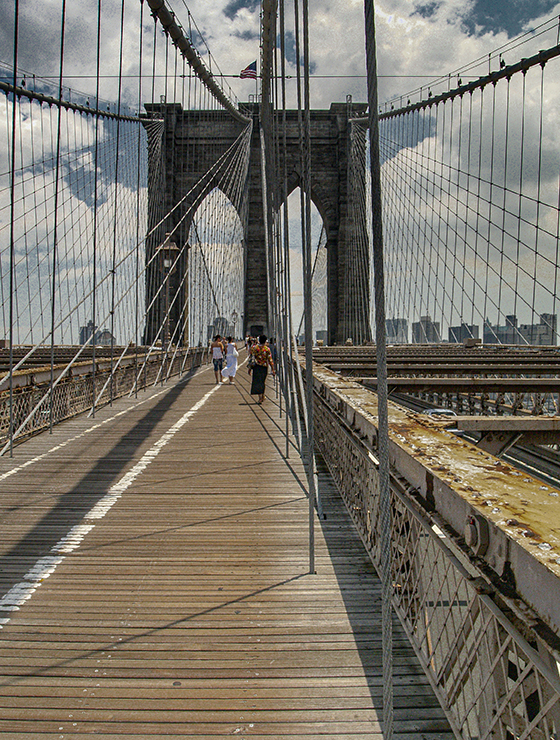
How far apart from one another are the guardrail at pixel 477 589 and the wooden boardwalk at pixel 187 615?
0.30 meters

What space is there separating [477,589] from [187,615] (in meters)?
1.67

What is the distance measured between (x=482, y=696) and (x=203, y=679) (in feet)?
3.68

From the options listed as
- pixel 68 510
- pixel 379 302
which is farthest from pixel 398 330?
pixel 379 302

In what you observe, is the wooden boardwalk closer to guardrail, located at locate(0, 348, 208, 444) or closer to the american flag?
guardrail, located at locate(0, 348, 208, 444)

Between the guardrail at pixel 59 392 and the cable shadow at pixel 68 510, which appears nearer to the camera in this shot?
Answer: the cable shadow at pixel 68 510

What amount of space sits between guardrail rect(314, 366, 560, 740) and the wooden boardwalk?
0.30m

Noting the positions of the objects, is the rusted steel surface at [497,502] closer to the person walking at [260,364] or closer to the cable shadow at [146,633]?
the cable shadow at [146,633]

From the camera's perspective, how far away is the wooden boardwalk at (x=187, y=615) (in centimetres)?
203

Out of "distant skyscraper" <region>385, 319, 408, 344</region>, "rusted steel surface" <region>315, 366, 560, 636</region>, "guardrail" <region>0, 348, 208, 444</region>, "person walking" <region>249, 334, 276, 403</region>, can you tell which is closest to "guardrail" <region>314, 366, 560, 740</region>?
"rusted steel surface" <region>315, 366, 560, 636</region>

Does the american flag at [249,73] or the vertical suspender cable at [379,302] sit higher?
the american flag at [249,73]

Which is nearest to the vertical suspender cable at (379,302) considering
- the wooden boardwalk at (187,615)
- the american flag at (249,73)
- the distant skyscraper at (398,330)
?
the wooden boardwalk at (187,615)

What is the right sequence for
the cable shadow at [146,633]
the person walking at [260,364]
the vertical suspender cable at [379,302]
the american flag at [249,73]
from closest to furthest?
the vertical suspender cable at [379,302] → the cable shadow at [146,633] → the person walking at [260,364] → the american flag at [249,73]

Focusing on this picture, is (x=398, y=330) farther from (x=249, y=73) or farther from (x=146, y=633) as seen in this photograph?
(x=146, y=633)

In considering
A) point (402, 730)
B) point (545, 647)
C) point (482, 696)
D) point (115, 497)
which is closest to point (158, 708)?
point (402, 730)
